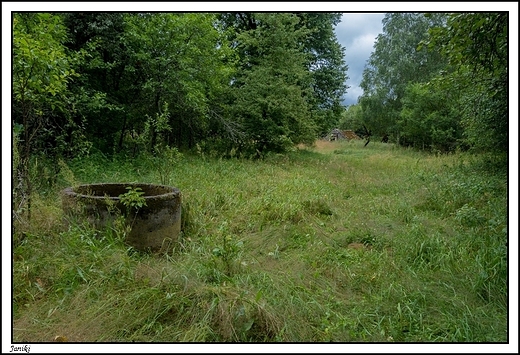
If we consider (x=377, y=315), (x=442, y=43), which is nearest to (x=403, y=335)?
(x=377, y=315)

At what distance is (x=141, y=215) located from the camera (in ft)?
14.0

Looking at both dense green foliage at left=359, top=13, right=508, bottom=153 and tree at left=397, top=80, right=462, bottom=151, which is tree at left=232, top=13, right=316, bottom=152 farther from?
tree at left=397, top=80, right=462, bottom=151

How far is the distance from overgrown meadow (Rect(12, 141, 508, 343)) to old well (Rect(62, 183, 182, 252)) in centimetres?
13

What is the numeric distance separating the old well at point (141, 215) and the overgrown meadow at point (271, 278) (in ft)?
0.43

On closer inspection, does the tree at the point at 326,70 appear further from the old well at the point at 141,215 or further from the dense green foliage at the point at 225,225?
the old well at the point at 141,215

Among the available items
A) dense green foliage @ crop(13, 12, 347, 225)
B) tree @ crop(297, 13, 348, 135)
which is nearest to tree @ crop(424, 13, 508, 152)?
dense green foliage @ crop(13, 12, 347, 225)

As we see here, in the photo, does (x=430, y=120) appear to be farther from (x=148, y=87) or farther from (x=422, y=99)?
(x=148, y=87)

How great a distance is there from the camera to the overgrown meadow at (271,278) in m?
2.80

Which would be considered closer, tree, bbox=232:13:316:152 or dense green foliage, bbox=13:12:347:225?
dense green foliage, bbox=13:12:347:225

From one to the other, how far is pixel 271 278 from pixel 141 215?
5.56 feet

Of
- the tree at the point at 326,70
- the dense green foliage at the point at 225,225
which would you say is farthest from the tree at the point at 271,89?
the tree at the point at 326,70

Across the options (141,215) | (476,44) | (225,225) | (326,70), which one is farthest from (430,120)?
(141,215)

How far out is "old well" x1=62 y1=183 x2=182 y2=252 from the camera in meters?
4.13

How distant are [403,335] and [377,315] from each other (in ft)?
0.88
